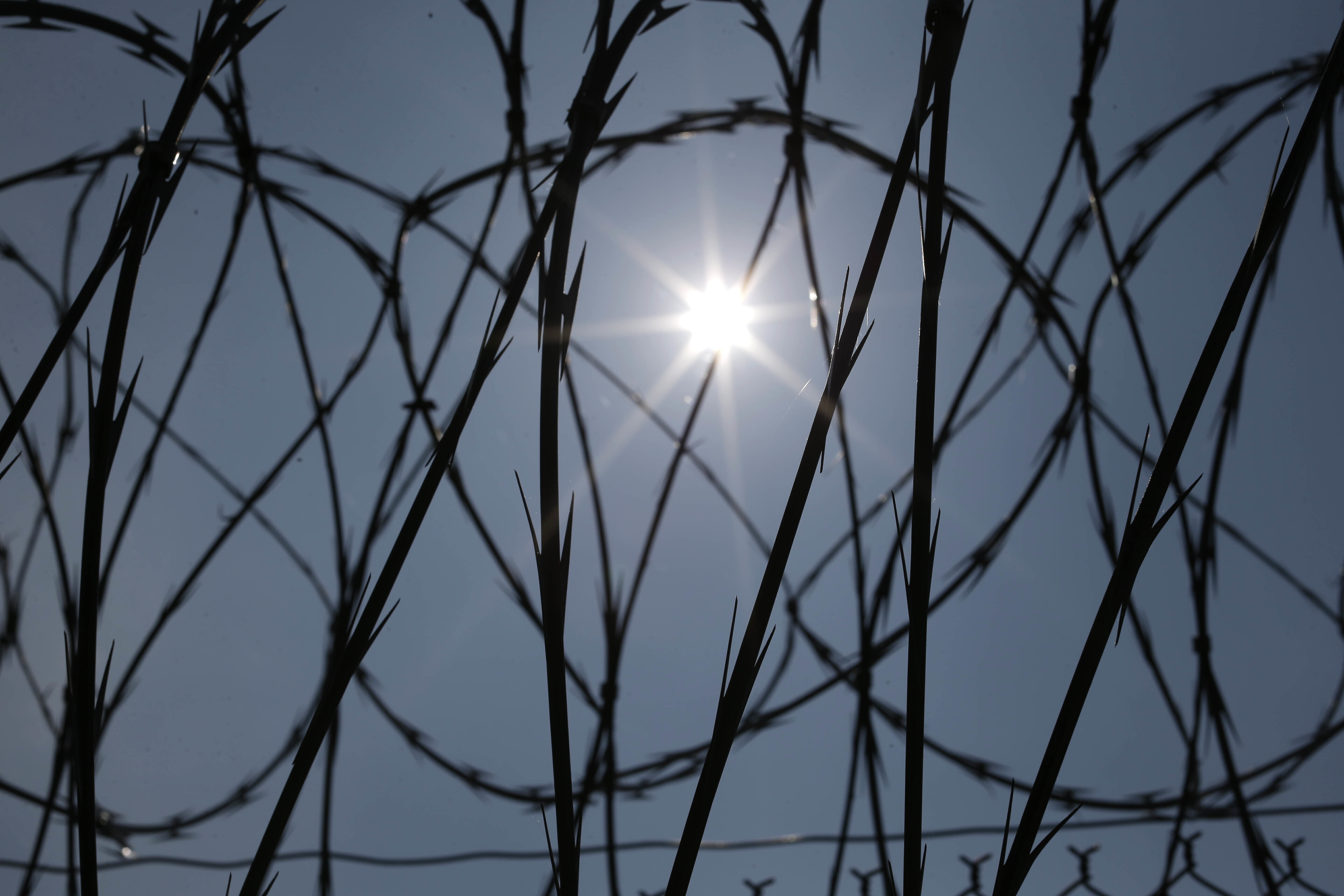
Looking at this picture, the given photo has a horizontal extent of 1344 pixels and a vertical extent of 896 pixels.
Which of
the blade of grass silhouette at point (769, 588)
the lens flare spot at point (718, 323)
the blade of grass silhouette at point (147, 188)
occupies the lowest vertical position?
the blade of grass silhouette at point (769, 588)

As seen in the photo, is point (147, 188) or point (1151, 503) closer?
point (1151, 503)

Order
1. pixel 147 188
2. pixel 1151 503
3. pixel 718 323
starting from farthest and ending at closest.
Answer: pixel 718 323
pixel 147 188
pixel 1151 503

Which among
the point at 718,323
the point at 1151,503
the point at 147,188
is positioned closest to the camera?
the point at 1151,503

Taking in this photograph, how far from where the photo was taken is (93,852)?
1.28 meters

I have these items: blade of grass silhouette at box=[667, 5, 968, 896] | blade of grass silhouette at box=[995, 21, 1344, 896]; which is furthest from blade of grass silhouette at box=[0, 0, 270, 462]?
blade of grass silhouette at box=[995, 21, 1344, 896]

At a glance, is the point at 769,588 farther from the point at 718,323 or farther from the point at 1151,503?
the point at 718,323

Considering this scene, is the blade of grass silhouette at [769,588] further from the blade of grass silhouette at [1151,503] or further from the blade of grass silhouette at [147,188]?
the blade of grass silhouette at [147,188]

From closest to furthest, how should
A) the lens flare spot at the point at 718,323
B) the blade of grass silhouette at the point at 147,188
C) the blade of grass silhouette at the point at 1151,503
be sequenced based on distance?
the blade of grass silhouette at the point at 1151,503, the blade of grass silhouette at the point at 147,188, the lens flare spot at the point at 718,323

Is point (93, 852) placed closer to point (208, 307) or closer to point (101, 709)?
point (101, 709)

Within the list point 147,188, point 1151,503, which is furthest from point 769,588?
point 147,188

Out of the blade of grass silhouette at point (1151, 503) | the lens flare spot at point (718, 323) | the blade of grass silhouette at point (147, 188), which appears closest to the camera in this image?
the blade of grass silhouette at point (1151, 503)

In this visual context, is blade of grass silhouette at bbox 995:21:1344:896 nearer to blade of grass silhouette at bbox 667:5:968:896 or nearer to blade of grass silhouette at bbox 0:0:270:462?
blade of grass silhouette at bbox 667:5:968:896

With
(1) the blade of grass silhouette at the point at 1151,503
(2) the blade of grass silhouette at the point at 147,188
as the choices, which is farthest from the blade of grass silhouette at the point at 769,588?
(2) the blade of grass silhouette at the point at 147,188

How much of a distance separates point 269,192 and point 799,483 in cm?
402
